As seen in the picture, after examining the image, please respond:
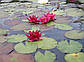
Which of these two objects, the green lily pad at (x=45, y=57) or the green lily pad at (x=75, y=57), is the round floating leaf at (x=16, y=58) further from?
the green lily pad at (x=75, y=57)

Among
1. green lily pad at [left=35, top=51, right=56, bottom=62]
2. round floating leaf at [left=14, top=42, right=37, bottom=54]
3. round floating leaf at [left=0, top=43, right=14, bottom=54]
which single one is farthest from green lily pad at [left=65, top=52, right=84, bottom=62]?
round floating leaf at [left=0, top=43, right=14, bottom=54]

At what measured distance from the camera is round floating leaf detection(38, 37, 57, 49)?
151 centimetres

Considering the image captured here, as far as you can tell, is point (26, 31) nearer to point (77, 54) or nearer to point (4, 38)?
point (4, 38)

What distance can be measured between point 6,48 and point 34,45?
331 millimetres

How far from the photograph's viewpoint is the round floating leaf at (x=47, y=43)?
1.51 meters

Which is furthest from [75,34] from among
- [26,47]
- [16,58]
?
[16,58]

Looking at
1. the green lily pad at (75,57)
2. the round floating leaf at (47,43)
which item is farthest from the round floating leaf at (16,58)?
the green lily pad at (75,57)

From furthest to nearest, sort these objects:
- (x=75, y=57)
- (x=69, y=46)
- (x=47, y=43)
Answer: (x=47, y=43) → (x=69, y=46) → (x=75, y=57)

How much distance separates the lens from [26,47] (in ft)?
4.92

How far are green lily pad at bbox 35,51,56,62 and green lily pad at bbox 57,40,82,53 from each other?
158 millimetres

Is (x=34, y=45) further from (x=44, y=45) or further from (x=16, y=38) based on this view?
(x=16, y=38)

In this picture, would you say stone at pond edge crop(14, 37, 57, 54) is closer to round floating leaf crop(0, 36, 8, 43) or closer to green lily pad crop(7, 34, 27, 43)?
green lily pad crop(7, 34, 27, 43)

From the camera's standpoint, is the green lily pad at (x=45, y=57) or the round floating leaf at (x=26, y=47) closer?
the green lily pad at (x=45, y=57)

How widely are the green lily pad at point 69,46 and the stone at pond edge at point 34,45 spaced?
9 cm
